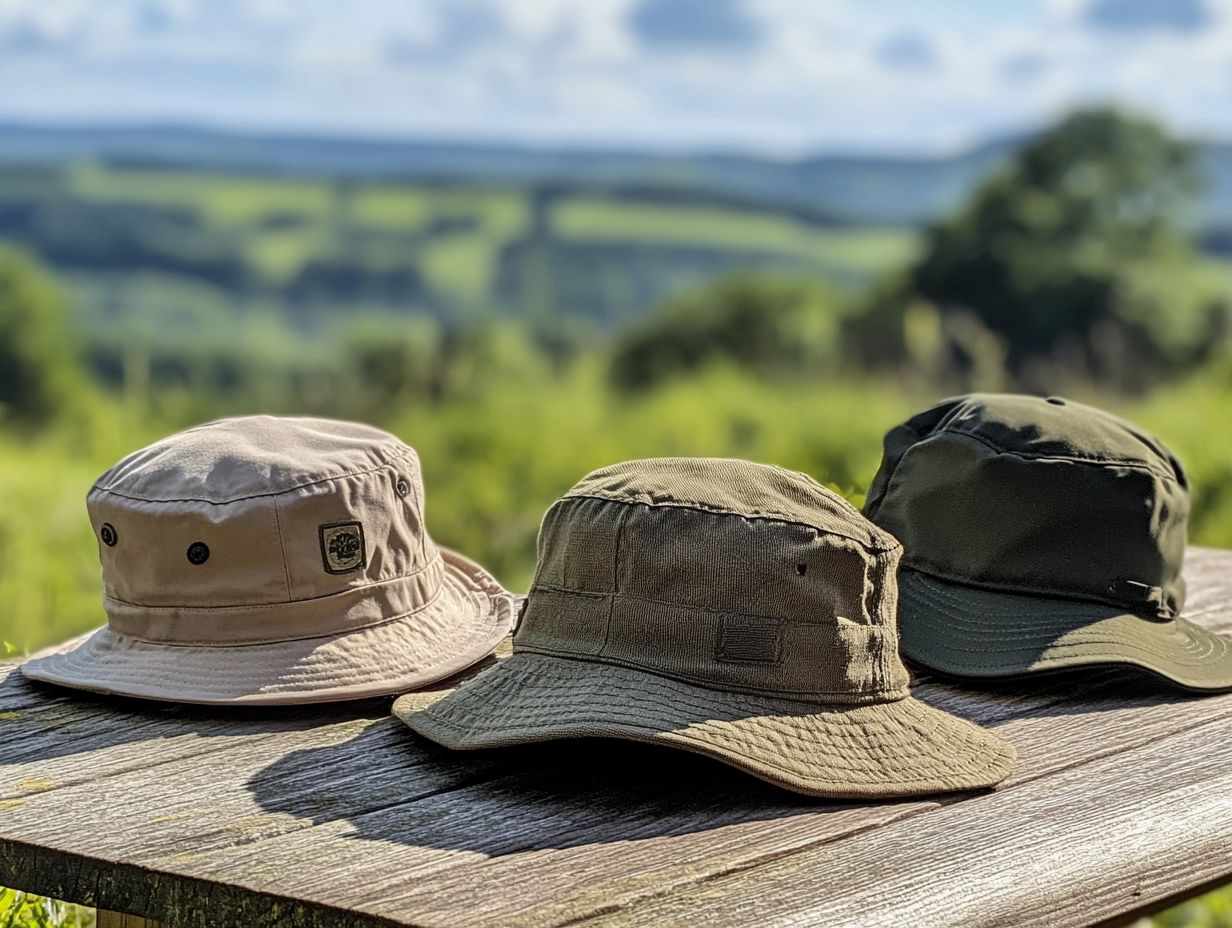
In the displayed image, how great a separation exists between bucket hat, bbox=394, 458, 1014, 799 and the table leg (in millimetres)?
400

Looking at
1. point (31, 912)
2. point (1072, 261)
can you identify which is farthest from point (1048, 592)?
point (1072, 261)

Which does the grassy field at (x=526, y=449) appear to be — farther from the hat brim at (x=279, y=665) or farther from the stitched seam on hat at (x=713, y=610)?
the stitched seam on hat at (x=713, y=610)

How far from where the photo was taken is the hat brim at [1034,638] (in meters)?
2.29

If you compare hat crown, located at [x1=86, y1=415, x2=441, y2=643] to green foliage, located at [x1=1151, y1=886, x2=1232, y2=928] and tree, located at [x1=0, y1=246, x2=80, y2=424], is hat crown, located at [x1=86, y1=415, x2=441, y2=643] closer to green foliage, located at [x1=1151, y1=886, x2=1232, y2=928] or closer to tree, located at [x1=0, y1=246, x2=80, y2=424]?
green foliage, located at [x1=1151, y1=886, x2=1232, y2=928]

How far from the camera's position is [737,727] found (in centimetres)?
179

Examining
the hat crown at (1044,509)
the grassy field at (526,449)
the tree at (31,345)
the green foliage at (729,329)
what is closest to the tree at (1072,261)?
the green foliage at (729,329)

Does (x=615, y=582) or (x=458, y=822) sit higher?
(x=615, y=582)

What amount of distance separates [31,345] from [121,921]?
632 inches

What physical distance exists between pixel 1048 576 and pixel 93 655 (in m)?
1.51

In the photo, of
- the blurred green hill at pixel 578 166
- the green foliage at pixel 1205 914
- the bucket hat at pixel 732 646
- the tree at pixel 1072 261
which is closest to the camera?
the bucket hat at pixel 732 646

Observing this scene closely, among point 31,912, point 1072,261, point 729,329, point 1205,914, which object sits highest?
point 31,912

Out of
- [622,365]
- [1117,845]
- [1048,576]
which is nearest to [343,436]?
[1048,576]

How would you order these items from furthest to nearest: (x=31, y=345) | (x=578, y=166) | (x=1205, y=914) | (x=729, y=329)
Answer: (x=578, y=166) → (x=729, y=329) → (x=31, y=345) → (x=1205, y=914)

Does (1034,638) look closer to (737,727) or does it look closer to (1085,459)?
(1085,459)
